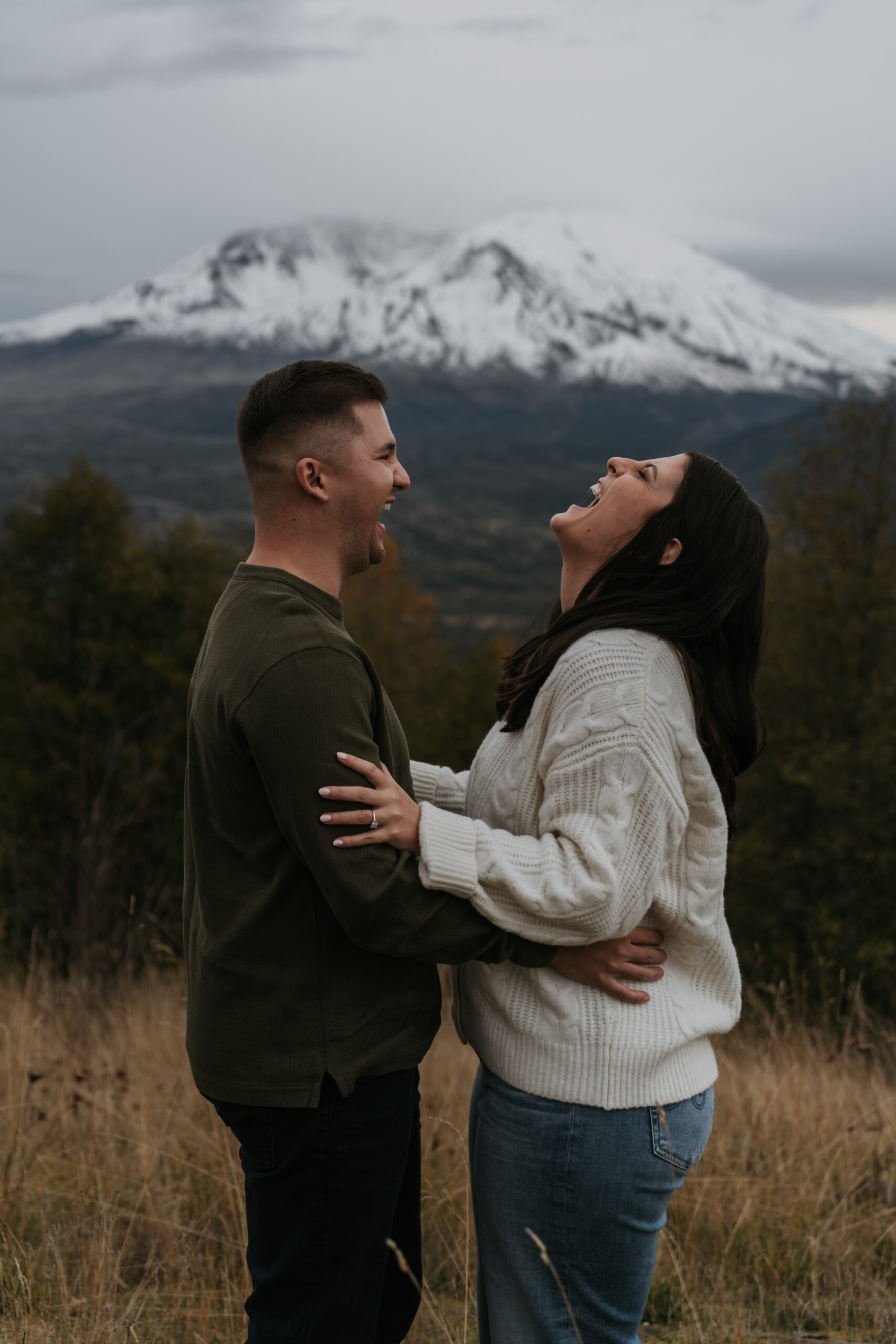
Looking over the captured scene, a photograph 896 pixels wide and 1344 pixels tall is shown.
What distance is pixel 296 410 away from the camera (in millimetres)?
1937

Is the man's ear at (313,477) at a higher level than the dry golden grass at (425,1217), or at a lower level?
higher

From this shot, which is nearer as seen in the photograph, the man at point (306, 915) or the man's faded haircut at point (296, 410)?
the man at point (306, 915)

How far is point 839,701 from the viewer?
69.8 feet

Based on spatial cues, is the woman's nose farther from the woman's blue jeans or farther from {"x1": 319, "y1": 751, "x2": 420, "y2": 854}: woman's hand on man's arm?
the woman's blue jeans

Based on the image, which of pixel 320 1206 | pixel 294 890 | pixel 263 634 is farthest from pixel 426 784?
pixel 320 1206

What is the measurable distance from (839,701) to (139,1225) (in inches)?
796

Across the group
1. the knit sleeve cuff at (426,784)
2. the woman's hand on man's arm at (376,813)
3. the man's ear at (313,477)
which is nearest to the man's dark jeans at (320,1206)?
the woman's hand on man's arm at (376,813)

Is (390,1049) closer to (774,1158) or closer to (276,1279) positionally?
(276,1279)

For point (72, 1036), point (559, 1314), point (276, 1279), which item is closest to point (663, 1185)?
point (559, 1314)

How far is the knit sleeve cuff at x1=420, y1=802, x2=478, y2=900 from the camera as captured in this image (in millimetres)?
1750

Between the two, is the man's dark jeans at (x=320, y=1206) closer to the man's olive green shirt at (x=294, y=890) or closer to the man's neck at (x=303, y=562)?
the man's olive green shirt at (x=294, y=890)

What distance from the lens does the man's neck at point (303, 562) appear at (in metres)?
1.96

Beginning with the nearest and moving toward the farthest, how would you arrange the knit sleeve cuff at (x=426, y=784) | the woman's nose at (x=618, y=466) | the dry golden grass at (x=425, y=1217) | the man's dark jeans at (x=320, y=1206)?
1. the man's dark jeans at (x=320, y=1206)
2. the woman's nose at (x=618, y=466)
3. the knit sleeve cuff at (x=426, y=784)
4. the dry golden grass at (x=425, y=1217)

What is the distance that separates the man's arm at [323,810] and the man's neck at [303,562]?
243mm
